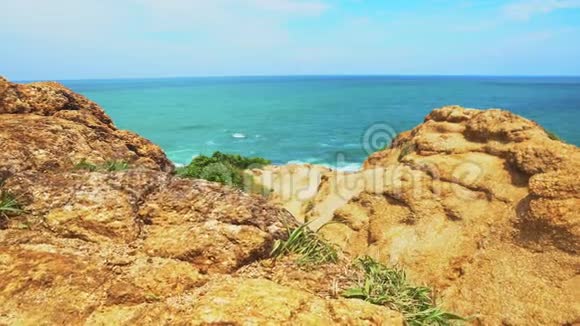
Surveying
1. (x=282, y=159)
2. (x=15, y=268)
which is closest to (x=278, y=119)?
(x=282, y=159)

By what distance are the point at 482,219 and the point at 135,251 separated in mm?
10023

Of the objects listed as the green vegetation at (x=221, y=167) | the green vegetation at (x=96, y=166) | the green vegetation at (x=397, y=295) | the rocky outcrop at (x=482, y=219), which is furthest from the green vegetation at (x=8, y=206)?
the green vegetation at (x=221, y=167)

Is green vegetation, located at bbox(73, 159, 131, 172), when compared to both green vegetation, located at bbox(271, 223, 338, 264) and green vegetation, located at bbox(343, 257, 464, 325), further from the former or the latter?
green vegetation, located at bbox(343, 257, 464, 325)

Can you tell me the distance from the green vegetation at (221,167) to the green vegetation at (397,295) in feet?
50.7

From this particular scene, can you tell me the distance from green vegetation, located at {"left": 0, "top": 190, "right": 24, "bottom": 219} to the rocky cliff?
0.06 ft

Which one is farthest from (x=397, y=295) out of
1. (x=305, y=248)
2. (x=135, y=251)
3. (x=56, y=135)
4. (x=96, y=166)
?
(x=56, y=135)

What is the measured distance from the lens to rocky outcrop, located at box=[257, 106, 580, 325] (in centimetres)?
991

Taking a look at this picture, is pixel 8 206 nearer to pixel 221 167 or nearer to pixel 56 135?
pixel 56 135

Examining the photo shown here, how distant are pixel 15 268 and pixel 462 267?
34.2 feet

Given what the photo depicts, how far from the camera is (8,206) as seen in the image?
5.20m

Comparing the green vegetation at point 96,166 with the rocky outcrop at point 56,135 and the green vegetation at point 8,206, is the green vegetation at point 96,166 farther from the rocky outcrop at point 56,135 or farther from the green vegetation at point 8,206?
the green vegetation at point 8,206

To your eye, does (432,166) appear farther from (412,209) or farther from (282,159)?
(282,159)

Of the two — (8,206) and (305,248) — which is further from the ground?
(8,206)

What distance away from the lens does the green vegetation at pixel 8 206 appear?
16.9ft
